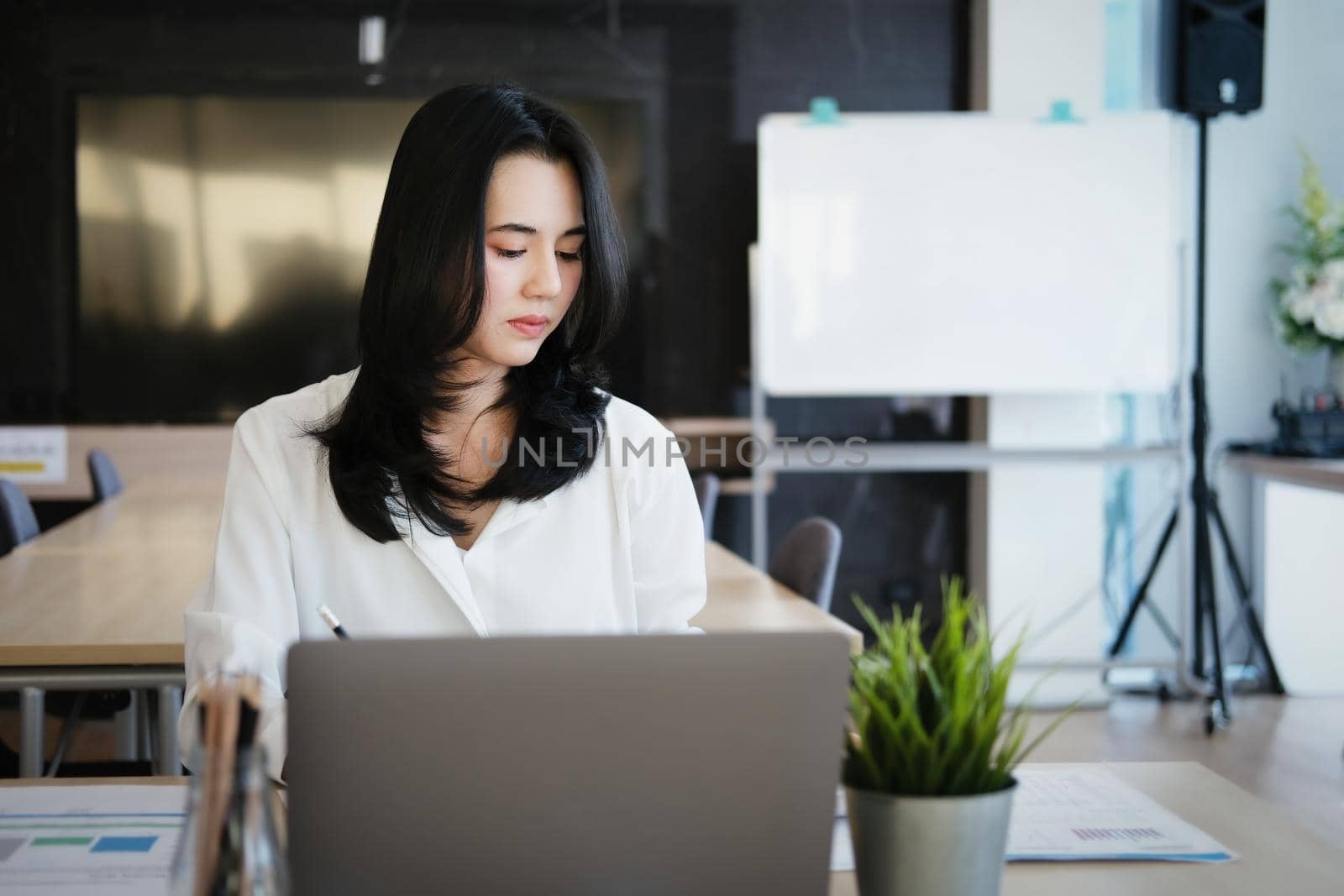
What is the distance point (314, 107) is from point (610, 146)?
101 cm

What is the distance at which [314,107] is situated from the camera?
454cm

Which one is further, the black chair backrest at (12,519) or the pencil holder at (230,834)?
the black chair backrest at (12,519)

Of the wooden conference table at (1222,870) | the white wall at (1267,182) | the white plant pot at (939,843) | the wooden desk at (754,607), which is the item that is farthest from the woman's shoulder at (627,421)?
the white wall at (1267,182)

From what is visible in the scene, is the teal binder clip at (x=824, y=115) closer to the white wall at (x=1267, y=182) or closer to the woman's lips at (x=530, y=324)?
the white wall at (x=1267, y=182)

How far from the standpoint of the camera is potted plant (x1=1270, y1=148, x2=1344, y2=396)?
13.4ft

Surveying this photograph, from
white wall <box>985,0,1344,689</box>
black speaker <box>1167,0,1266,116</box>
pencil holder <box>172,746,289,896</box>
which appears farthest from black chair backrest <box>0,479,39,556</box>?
black speaker <box>1167,0,1266,116</box>

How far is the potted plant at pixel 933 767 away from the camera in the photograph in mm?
819

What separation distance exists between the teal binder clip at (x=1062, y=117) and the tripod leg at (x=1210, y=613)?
4.03ft

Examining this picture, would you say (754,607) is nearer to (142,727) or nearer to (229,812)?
(142,727)

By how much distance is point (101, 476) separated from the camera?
12.9 feet

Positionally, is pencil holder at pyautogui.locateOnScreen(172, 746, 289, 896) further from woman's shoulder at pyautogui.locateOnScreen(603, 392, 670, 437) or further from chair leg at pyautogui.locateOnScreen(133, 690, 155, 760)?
chair leg at pyautogui.locateOnScreen(133, 690, 155, 760)

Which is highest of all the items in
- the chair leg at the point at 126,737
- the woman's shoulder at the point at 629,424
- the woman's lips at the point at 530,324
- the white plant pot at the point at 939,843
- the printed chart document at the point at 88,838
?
the woman's lips at the point at 530,324

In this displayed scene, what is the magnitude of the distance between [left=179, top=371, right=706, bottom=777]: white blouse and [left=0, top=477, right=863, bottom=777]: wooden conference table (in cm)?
15

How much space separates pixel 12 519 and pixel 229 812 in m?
2.74
